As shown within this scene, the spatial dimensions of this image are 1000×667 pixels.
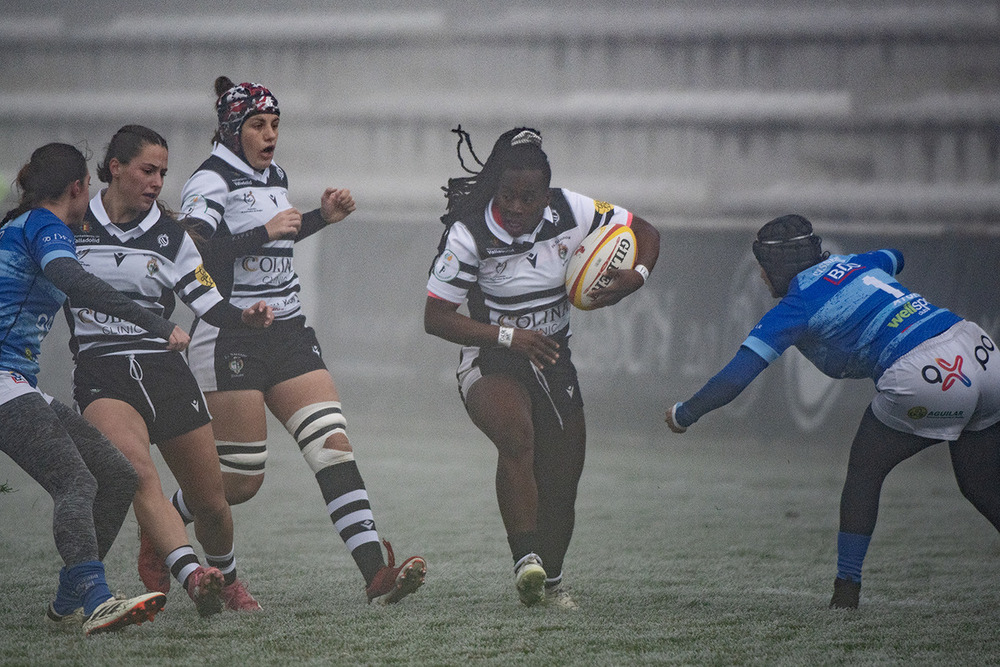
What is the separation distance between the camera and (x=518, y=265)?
432 cm

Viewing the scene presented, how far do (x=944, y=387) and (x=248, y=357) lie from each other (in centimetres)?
243

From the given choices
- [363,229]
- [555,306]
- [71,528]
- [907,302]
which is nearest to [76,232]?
[71,528]

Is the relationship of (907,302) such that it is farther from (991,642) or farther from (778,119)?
(778,119)

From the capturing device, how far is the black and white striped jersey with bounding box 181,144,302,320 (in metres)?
4.23

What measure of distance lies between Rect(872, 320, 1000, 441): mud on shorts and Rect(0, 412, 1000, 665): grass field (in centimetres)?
68

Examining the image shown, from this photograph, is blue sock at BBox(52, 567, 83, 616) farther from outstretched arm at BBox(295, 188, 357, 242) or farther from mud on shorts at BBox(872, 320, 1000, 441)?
mud on shorts at BBox(872, 320, 1000, 441)

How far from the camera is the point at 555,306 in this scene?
173 inches

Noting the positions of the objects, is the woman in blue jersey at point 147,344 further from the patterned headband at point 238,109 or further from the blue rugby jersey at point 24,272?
the patterned headband at point 238,109

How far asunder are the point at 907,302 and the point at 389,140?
973cm

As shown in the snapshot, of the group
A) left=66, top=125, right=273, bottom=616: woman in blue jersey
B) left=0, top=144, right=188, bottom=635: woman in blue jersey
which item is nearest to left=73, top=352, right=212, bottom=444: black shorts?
left=66, top=125, right=273, bottom=616: woman in blue jersey

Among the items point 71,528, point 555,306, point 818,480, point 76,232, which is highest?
point 76,232

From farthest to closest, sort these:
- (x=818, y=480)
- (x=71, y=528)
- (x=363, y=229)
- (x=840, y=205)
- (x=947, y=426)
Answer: (x=363, y=229)
(x=840, y=205)
(x=818, y=480)
(x=947, y=426)
(x=71, y=528)

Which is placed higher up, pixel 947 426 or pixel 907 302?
pixel 907 302

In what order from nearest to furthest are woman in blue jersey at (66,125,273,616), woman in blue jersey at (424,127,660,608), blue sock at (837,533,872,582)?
1. woman in blue jersey at (66,125,273,616)
2. blue sock at (837,533,872,582)
3. woman in blue jersey at (424,127,660,608)
